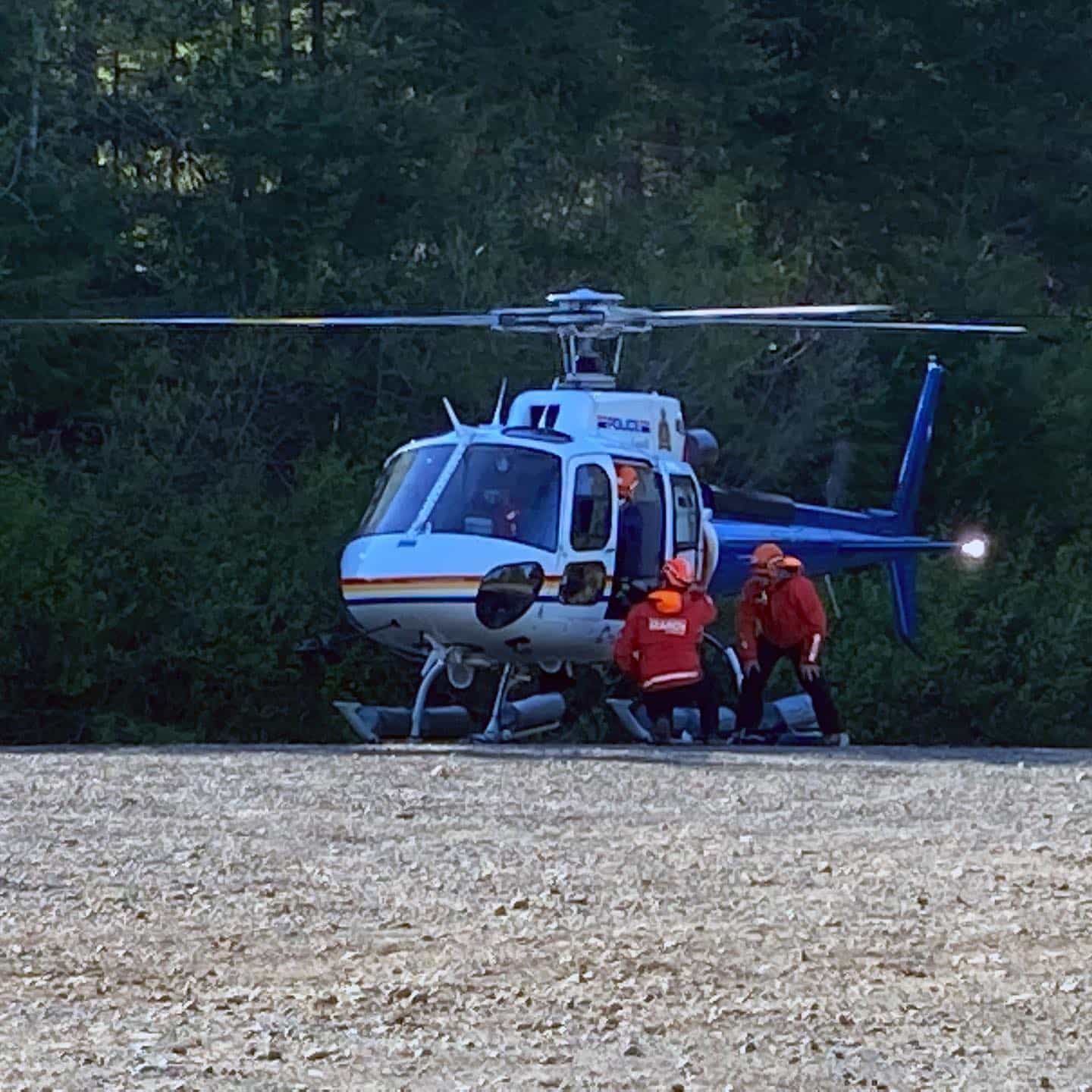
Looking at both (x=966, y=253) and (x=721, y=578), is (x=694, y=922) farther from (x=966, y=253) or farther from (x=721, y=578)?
(x=966, y=253)

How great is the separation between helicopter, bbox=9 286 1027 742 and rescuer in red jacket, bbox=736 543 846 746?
535mm

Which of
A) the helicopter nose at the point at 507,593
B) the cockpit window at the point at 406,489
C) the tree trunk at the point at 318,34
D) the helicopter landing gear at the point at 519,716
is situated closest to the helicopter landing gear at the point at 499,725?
the helicopter landing gear at the point at 519,716

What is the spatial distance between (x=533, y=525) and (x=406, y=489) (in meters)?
0.93

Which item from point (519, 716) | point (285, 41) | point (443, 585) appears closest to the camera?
point (443, 585)

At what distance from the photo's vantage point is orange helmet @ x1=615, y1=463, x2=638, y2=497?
17609 millimetres

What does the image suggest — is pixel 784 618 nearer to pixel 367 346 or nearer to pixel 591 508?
pixel 591 508

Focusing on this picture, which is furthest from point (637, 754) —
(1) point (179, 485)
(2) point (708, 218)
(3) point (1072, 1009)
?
(2) point (708, 218)

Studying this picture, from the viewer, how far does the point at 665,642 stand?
54.1 ft

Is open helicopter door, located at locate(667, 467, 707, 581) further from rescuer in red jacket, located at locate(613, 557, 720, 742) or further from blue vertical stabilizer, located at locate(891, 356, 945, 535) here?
blue vertical stabilizer, located at locate(891, 356, 945, 535)

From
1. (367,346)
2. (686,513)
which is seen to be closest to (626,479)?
(686,513)

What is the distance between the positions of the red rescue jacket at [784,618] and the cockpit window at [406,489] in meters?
2.39

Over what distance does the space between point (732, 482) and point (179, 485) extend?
6.60 metres

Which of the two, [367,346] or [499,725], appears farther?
[367,346]

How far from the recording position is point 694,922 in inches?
322
